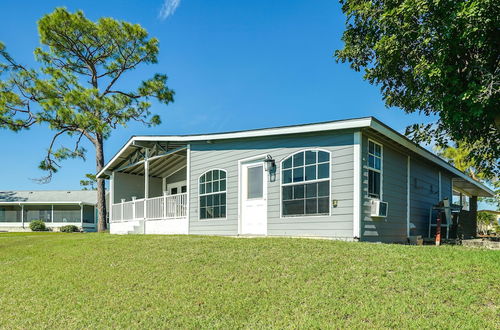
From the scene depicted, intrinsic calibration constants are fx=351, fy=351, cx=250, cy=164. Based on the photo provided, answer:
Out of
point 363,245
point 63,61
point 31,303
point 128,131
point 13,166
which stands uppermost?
point 63,61

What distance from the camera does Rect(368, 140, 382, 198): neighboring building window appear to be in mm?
8156

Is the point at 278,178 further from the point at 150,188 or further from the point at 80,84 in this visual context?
the point at 80,84

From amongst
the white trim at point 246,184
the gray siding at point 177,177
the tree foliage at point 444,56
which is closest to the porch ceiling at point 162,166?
the gray siding at point 177,177

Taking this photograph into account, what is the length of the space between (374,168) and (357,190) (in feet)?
3.82

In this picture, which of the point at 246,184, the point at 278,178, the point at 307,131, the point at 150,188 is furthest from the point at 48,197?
the point at 307,131

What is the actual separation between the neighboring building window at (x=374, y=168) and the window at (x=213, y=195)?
13.5 ft

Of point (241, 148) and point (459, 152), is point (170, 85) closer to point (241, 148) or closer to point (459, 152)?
point (241, 148)

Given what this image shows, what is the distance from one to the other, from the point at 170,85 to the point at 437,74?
1811 centimetres

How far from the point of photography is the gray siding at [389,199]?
7809 mm

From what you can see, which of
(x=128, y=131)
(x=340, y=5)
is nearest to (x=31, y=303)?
(x=340, y=5)

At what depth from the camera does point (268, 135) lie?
910 centimetres

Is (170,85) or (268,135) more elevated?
(170,85)

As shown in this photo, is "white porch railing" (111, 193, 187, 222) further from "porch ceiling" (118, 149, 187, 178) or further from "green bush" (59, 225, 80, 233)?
"green bush" (59, 225, 80, 233)

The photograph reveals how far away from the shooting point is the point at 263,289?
15.0 feet
